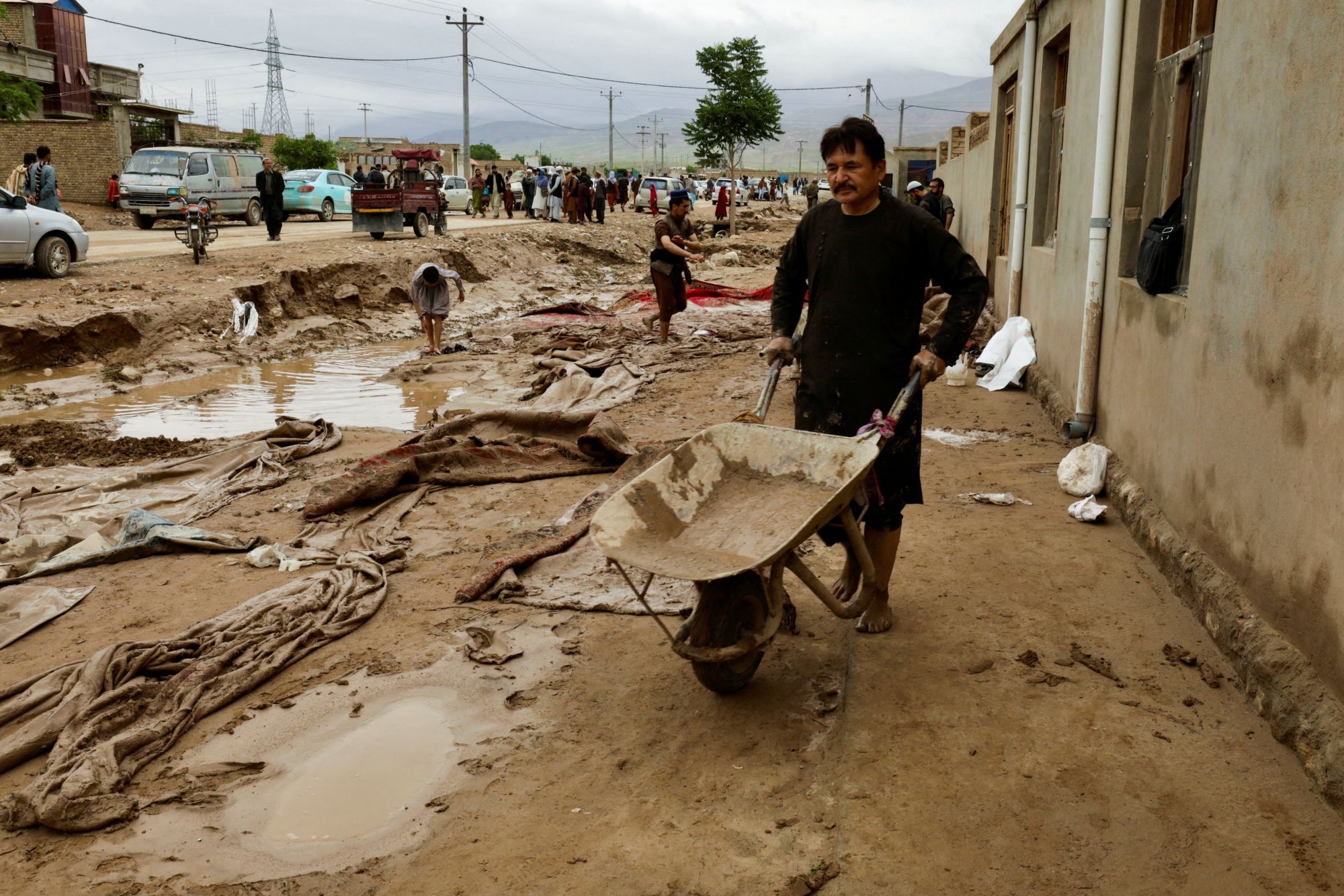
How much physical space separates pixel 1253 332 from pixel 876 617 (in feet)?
A: 5.44

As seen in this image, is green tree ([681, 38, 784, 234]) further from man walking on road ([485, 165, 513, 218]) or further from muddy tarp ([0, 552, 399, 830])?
muddy tarp ([0, 552, 399, 830])

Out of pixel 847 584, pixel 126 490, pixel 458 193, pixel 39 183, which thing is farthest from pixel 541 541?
pixel 458 193

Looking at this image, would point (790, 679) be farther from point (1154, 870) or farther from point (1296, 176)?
point (1296, 176)

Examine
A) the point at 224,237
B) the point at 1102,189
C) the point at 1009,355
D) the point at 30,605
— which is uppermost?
the point at 1102,189

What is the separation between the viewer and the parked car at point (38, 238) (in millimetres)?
12406

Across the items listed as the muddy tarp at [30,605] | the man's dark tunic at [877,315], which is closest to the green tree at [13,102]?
the muddy tarp at [30,605]

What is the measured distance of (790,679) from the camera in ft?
11.7

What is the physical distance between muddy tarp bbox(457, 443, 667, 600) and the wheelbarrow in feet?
4.87

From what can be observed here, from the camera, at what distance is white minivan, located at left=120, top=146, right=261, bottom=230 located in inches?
856

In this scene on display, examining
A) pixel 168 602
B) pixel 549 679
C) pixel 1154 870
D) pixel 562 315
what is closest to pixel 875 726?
pixel 1154 870

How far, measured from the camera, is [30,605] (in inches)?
186

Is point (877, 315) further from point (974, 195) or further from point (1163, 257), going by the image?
point (974, 195)

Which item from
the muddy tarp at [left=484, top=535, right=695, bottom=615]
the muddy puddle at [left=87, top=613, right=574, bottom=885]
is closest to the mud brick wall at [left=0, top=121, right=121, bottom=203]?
the muddy tarp at [left=484, top=535, right=695, bottom=615]

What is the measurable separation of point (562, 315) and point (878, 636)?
1193 cm
